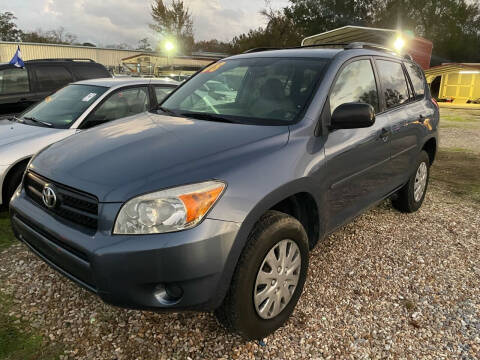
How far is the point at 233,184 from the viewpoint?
1.96 m

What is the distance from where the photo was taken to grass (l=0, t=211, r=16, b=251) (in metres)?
3.56

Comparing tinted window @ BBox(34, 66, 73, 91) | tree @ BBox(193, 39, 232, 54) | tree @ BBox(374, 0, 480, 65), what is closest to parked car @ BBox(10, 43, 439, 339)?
tinted window @ BBox(34, 66, 73, 91)

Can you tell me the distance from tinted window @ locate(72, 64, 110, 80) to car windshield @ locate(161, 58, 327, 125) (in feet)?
15.8

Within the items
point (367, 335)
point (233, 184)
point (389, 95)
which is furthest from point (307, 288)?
point (389, 95)

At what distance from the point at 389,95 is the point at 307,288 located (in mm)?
1931

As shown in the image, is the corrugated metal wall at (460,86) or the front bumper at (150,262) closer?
the front bumper at (150,262)

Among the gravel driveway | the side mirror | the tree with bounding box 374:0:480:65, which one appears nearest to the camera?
the gravel driveway

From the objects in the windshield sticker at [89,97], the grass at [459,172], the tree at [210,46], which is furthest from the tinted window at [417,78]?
the tree at [210,46]

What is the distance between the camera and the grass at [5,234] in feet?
11.7

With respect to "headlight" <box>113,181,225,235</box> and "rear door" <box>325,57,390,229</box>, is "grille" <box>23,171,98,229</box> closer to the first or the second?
"headlight" <box>113,181,225,235</box>

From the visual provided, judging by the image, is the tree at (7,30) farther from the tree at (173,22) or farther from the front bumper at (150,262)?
the front bumper at (150,262)

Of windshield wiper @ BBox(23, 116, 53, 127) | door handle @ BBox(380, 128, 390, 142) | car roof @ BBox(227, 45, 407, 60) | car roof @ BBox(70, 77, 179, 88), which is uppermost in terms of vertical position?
car roof @ BBox(227, 45, 407, 60)

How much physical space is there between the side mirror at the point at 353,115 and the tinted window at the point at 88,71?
6.31 m

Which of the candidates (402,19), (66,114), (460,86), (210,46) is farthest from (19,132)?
(210,46)
